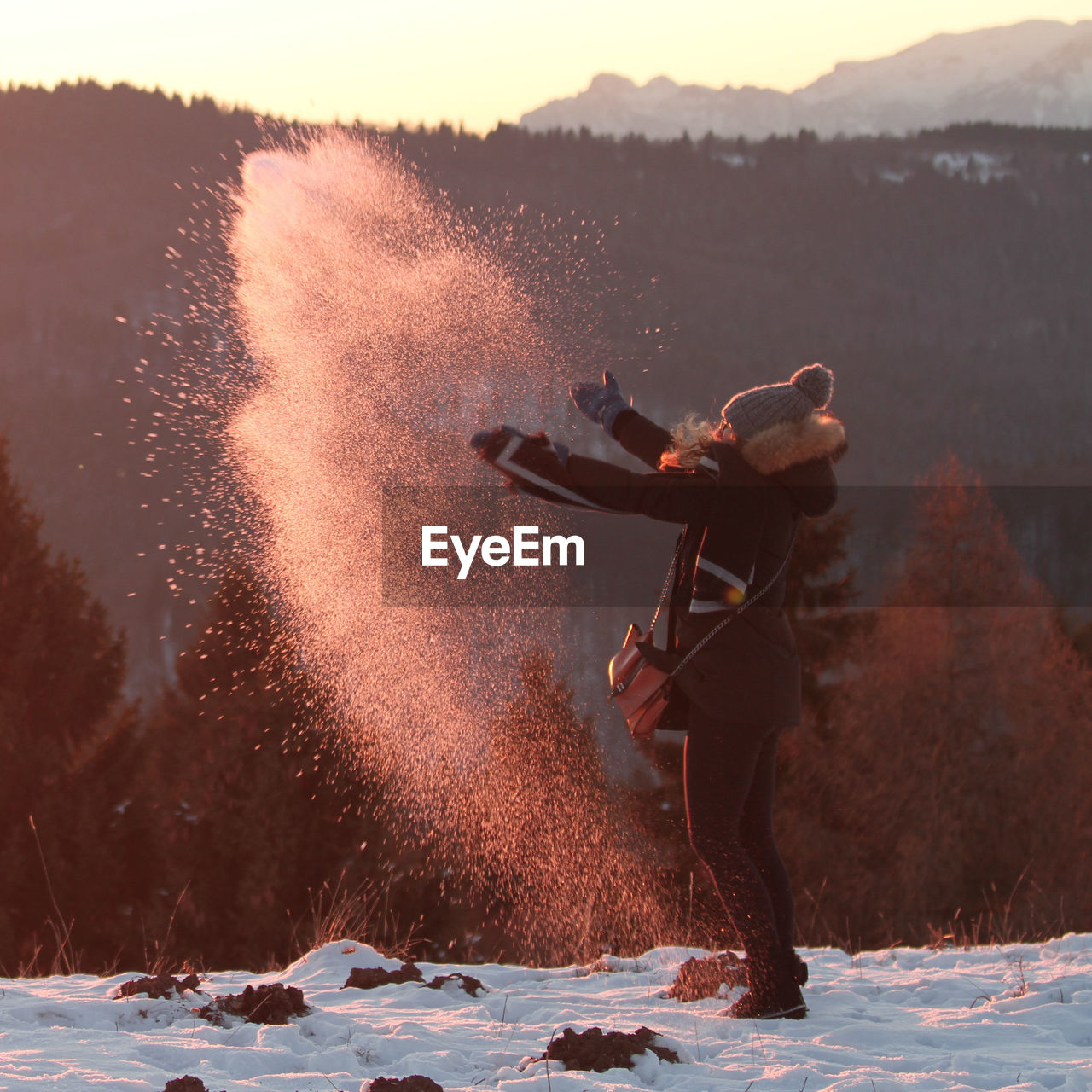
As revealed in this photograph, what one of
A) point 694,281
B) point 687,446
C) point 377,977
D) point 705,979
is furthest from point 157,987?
point 694,281

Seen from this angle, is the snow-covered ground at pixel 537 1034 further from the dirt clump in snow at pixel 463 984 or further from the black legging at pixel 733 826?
the black legging at pixel 733 826

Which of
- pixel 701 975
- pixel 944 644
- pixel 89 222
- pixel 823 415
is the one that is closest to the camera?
pixel 823 415

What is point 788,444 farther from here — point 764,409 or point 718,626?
point 718,626

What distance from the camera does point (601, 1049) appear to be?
2861 millimetres

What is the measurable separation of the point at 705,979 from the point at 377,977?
3.53ft

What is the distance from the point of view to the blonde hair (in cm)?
332

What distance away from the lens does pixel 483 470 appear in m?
12.6

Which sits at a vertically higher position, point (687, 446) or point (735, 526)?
point (687, 446)

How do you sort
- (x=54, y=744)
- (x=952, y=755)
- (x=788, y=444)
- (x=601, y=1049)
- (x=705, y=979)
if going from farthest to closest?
Result: (x=952, y=755) < (x=54, y=744) < (x=705, y=979) < (x=788, y=444) < (x=601, y=1049)

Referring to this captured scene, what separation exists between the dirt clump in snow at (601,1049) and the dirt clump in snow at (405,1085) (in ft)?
1.31

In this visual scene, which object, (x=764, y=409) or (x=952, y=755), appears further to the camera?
(x=952, y=755)

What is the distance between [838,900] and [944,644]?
6.51 metres

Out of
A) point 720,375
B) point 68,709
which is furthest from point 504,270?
point 720,375

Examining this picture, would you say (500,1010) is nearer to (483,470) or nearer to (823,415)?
(823,415)
